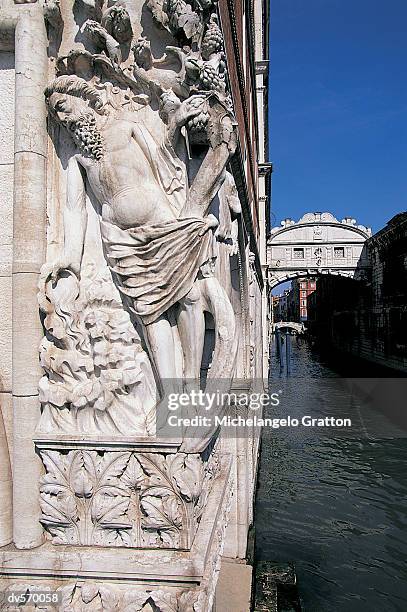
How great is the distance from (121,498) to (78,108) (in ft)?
6.21

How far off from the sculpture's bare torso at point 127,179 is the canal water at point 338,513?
5.68m

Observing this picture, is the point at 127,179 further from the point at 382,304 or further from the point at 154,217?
the point at 382,304

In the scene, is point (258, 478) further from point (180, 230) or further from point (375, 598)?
point (180, 230)

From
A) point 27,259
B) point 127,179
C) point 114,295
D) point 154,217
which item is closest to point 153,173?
point 127,179

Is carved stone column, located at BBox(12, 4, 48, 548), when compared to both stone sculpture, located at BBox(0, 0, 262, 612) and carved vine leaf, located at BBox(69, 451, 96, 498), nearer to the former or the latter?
stone sculpture, located at BBox(0, 0, 262, 612)

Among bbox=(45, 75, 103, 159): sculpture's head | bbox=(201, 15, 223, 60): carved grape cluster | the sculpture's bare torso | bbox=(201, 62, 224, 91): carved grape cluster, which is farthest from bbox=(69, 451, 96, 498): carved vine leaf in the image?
bbox=(201, 15, 223, 60): carved grape cluster

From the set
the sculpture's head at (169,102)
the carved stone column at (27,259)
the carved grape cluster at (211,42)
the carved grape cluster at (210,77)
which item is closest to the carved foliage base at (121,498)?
the carved stone column at (27,259)

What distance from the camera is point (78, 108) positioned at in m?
2.44

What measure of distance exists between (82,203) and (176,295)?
703 mm

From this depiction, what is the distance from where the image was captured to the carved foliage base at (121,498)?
7.57 feet

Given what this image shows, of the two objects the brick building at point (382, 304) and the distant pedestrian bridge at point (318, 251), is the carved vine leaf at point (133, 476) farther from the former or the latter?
the distant pedestrian bridge at point (318, 251)

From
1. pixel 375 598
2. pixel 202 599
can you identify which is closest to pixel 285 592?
pixel 375 598

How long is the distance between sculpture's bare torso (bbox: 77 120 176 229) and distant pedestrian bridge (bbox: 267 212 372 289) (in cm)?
2910

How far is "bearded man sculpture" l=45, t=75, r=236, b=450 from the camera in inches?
91.4
